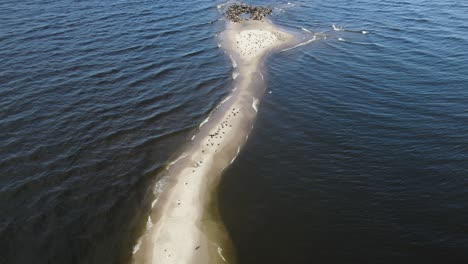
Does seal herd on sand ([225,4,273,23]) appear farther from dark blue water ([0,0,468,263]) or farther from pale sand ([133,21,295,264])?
pale sand ([133,21,295,264])

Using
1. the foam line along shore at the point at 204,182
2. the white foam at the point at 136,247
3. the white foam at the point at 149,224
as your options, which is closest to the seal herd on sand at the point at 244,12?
the foam line along shore at the point at 204,182

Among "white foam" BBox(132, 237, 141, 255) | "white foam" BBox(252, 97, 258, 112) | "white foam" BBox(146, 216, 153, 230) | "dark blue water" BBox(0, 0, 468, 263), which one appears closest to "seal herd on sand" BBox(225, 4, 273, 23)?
"dark blue water" BBox(0, 0, 468, 263)

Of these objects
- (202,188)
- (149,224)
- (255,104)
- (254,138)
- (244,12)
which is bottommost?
(202,188)

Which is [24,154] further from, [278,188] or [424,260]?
[424,260]

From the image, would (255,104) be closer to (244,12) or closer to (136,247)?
(136,247)

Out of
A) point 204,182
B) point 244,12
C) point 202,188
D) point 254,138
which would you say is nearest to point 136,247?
point 202,188

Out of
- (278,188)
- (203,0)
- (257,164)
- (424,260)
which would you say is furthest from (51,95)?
(203,0)

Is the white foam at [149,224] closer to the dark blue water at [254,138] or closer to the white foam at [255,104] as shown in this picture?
the dark blue water at [254,138]
